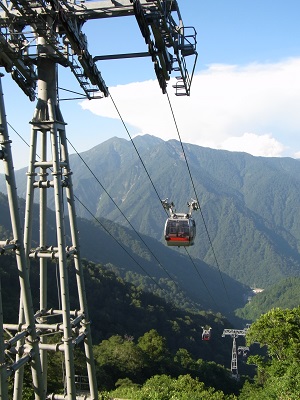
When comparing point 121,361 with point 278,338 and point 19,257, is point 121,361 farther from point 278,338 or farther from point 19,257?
point 19,257

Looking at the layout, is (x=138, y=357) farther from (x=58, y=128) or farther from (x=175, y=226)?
(x=58, y=128)

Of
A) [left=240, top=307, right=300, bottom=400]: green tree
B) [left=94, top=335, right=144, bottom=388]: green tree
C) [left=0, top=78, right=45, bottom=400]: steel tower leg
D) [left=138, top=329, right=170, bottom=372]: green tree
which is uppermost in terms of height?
[left=0, top=78, right=45, bottom=400]: steel tower leg

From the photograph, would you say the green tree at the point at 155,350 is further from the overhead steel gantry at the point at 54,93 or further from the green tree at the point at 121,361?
the overhead steel gantry at the point at 54,93

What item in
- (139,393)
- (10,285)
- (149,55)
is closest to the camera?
(149,55)

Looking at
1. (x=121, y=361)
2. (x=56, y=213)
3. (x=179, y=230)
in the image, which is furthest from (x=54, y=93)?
(x=121, y=361)

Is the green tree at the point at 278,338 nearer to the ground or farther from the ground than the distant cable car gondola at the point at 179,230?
nearer to the ground

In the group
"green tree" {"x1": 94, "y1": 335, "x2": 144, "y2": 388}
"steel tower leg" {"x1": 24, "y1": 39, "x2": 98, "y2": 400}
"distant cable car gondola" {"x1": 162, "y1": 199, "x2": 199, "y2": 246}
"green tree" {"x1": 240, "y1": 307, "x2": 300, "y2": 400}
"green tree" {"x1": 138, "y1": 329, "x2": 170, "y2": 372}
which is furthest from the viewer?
"green tree" {"x1": 138, "y1": 329, "x2": 170, "y2": 372}

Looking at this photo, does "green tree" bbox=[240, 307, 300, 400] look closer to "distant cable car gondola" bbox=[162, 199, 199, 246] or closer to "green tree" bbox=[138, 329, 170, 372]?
"distant cable car gondola" bbox=[162, 199, 199, 246]

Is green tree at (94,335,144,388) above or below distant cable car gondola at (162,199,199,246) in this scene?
below

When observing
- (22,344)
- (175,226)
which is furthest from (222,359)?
(22,344)

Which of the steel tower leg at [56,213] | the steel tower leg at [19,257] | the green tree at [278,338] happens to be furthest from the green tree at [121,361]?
the steel tower leg at [19,257]

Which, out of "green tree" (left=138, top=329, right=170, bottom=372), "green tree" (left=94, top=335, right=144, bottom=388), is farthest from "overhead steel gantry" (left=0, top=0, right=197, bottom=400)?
"green tree" (left=138, top=329, right=170, bottom=372)
